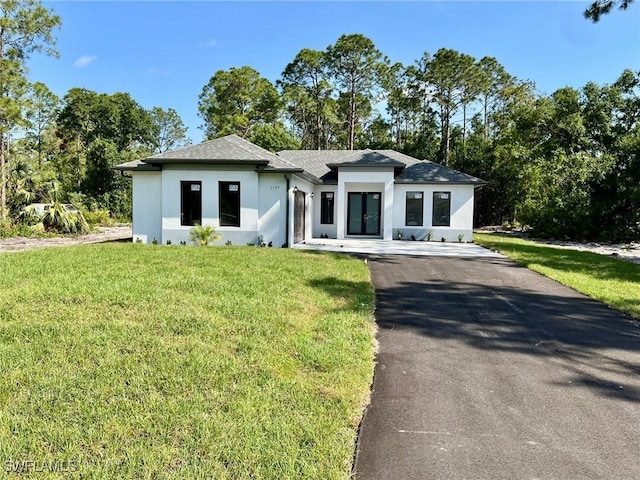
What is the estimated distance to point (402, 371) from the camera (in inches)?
165

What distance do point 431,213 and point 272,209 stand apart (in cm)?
833

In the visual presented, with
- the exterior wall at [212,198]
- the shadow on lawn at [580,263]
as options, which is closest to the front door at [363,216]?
the shadow on lawn at [580,263]

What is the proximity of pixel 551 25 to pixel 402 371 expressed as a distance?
15.0 metres

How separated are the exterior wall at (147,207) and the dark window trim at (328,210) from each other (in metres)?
7.74

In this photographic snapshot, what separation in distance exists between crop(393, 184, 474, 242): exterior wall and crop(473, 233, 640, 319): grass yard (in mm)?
3640

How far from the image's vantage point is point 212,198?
1480cm

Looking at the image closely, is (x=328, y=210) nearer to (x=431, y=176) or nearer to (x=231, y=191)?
(x=431, y=176)

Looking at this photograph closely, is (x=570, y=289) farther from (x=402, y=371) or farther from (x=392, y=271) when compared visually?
(x=402, y=371)

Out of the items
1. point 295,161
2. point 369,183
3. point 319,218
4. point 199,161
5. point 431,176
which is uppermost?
point 295,161

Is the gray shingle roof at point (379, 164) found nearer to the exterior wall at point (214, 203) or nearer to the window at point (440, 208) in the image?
the window at point (440, 208)

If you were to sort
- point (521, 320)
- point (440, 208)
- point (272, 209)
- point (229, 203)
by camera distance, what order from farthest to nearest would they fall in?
point (440, 208), point (229, 203), point (272, 209), point (521, 320)

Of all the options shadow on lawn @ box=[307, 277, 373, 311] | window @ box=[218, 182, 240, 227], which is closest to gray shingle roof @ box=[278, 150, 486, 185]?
window @ box=[218, 182, 240, 227]

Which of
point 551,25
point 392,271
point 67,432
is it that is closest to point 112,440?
point 67,432

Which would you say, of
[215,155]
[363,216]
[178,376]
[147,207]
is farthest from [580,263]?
[147,207]
